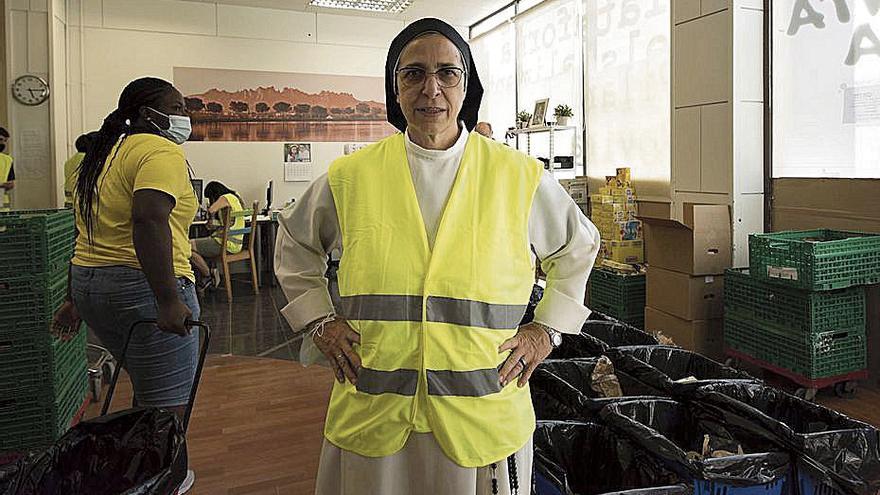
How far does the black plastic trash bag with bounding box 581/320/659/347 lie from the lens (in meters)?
3.08

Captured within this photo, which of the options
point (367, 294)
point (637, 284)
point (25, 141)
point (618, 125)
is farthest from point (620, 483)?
point (25, 141)

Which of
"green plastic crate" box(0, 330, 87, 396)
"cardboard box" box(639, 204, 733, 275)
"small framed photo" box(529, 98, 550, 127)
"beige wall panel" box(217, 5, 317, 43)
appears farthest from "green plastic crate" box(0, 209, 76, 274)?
"beige wall panel" box(217, 5, 317, 43)

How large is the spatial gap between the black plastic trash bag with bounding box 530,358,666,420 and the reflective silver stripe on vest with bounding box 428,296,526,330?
1.10 meters

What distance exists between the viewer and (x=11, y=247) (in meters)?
2.46

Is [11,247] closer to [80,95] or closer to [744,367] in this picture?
[744,367]

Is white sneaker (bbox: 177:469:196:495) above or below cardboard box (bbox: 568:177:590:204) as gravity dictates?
below

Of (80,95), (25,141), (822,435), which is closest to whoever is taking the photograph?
(822,435)

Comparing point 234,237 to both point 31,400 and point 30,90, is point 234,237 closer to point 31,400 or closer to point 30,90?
point 30,90

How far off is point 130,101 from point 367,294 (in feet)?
4.26

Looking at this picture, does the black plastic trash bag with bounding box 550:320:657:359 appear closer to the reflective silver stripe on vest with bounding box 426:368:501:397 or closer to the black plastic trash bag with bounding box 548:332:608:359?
the black plastic trash bag with bounding box 548:332:608:359

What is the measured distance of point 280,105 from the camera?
8.68m

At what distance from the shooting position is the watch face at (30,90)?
6.68 meters

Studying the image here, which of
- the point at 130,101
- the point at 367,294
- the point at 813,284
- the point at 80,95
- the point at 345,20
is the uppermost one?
the point at 345,20

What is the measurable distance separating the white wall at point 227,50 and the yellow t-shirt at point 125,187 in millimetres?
6712
